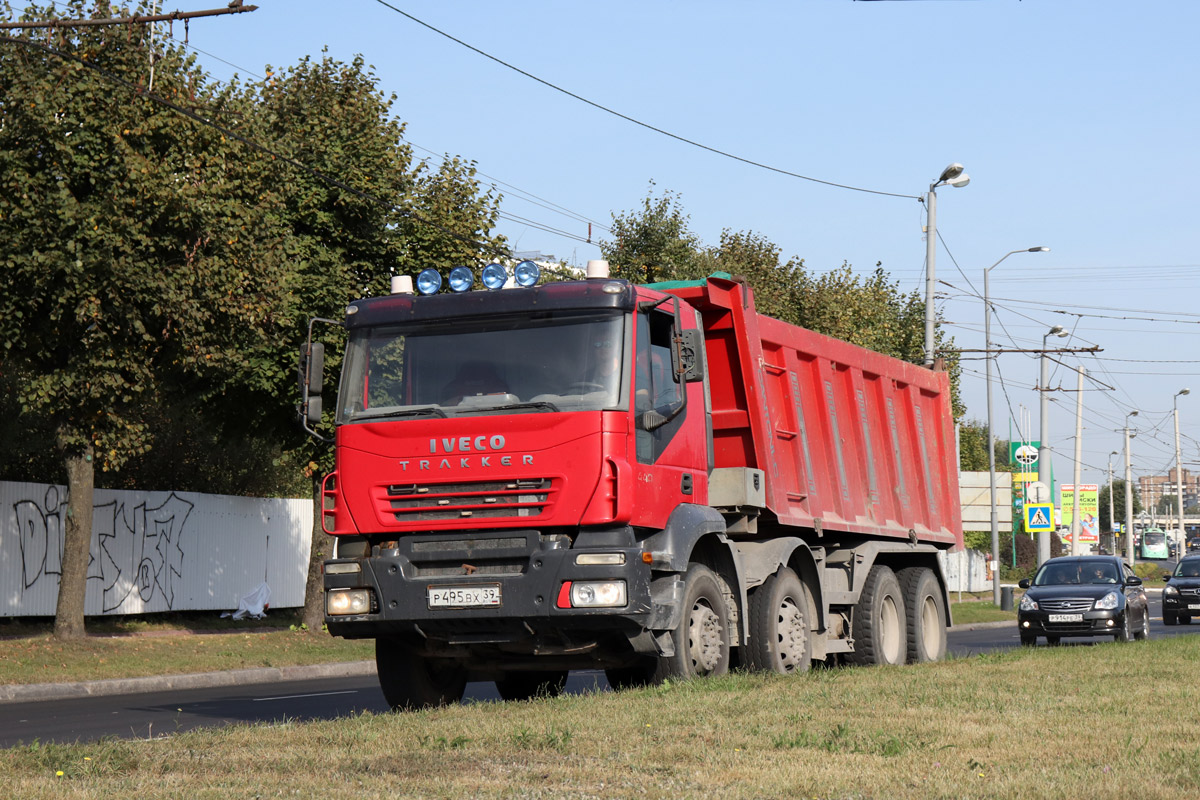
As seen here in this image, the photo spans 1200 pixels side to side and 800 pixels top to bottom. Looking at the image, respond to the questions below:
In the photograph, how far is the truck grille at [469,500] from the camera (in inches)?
398

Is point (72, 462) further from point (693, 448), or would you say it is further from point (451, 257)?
point (693, 448)

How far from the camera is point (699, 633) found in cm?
1130

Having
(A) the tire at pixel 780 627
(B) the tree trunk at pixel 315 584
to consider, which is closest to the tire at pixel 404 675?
(A) the tire at pixel 780 627

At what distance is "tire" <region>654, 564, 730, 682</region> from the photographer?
10898 mm

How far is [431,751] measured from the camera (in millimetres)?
7738

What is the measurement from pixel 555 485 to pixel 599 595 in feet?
2.69

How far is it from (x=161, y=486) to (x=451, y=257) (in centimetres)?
1066

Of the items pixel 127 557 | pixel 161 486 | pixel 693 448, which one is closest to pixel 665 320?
pixel 693 448

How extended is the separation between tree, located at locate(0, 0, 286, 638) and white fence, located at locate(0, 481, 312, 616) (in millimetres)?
4469

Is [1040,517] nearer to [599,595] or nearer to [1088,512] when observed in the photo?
[1088,512]

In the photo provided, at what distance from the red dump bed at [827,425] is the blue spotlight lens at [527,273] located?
1.82 m

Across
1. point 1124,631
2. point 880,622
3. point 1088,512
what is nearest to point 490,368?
point 880,622

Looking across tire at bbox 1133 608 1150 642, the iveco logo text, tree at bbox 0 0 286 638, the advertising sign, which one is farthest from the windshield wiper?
the advertising sign

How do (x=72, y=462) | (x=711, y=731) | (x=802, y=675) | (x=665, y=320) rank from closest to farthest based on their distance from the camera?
(x=711, y=731) → (x=665, y=320) → (x=802, y=675) → (x=72, y=462)
